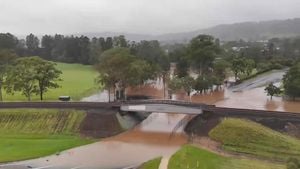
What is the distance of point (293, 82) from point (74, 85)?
40.6 metres

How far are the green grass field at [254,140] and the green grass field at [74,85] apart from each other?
30.4 meters

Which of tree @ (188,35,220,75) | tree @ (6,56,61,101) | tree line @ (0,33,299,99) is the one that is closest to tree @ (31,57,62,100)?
tree @ (6,56,61,101)

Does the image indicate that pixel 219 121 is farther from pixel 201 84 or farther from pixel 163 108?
pixel 201 84

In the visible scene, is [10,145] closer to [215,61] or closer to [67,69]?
[215,61]

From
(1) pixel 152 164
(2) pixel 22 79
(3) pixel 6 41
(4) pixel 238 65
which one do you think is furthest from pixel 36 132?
(3) pixel 6 41

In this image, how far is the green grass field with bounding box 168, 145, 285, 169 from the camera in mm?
35312

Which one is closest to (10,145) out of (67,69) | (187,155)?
(187,155)

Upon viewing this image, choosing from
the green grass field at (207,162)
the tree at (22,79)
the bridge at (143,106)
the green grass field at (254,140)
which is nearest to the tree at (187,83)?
A: the bridge at (143,106)

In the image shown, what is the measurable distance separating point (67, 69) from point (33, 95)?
150ft

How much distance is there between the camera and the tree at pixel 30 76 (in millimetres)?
57781

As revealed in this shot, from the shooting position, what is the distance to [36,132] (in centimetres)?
4759

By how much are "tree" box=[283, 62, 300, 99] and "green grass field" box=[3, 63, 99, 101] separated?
33.4 metres

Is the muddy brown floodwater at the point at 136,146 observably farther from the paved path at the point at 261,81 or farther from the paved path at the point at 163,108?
the paved path at the point at 261,81

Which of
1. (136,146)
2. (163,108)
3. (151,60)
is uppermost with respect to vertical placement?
(151,60)
